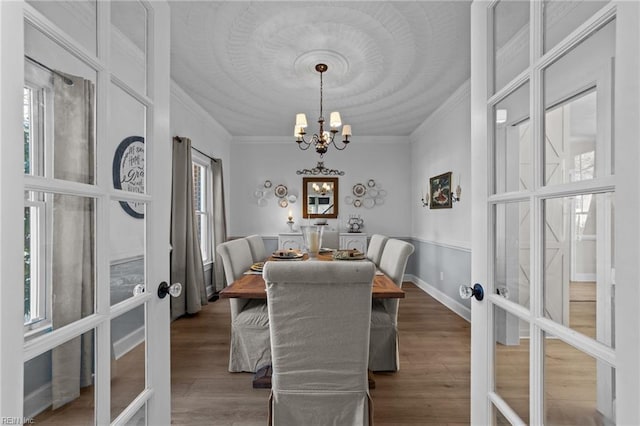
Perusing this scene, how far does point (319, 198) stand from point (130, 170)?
470 cm

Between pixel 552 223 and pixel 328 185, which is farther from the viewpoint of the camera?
pixel 328 185

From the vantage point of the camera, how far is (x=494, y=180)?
1.03 metres

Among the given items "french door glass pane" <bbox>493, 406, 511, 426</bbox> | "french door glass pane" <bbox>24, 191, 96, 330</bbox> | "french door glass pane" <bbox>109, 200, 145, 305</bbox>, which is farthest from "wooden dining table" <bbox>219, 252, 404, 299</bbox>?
"french door glass pane" <bbox>24, 191, 96, 330</bbox>

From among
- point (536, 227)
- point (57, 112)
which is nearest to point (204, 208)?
point (57, 112)

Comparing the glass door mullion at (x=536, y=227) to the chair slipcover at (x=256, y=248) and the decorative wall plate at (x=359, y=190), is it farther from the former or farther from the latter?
the decorative wall plate at (x=359, y=190)

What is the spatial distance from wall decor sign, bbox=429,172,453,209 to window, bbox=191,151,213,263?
10.9 feet

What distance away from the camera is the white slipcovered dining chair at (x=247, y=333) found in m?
2.18

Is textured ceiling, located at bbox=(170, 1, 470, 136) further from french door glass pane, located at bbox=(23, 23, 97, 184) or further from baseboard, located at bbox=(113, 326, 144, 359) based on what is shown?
baseboard, located at bbox=(113, 326, 144, 359)

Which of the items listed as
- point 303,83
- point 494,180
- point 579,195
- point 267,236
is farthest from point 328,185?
point 579,195

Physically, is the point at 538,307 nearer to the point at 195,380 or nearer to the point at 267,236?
the point at 195,380

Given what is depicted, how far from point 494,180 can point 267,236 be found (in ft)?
15.9

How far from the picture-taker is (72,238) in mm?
731

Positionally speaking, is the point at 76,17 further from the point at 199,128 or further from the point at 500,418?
the point at 199,128

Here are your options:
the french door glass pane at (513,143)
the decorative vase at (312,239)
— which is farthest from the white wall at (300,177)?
the french door glass pane at (513,143)
